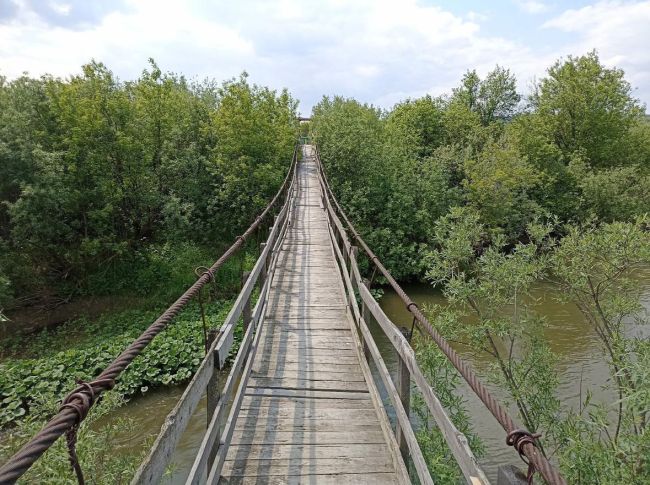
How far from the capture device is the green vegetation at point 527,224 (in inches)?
187

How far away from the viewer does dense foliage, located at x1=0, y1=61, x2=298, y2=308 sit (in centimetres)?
1266

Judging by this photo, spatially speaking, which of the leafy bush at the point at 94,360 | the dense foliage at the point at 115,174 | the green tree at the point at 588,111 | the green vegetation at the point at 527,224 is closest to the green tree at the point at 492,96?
the green vegetation at the point at 527,224

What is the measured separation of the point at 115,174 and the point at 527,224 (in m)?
13.2

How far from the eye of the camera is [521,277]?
5.91 m

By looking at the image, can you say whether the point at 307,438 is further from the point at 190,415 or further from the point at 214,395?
the point at 190,415

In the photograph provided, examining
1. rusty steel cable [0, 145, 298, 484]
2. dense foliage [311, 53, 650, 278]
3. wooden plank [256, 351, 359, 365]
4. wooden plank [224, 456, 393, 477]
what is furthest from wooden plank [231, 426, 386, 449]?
dense foliage [311, 53, 650, 278]

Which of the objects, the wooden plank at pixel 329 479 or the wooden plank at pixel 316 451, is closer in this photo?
the wooden plank at pixel 329 479

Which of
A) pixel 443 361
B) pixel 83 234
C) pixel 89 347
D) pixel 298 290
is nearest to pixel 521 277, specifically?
pixel 443 361

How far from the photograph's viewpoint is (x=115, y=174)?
1457 cm

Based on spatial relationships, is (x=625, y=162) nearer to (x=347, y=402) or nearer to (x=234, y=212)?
(x=234, y=212)

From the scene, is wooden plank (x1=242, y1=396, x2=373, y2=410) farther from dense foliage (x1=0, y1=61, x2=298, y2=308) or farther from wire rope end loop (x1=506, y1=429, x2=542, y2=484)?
dense foliage (x1=0, y1=61, x2=298, y2=308)

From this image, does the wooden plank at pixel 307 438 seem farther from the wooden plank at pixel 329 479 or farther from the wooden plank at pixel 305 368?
the wooden plank at pixel 305 368

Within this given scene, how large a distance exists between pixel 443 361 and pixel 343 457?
285 centimetres

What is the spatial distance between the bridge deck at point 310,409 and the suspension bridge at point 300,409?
0.03 ft
